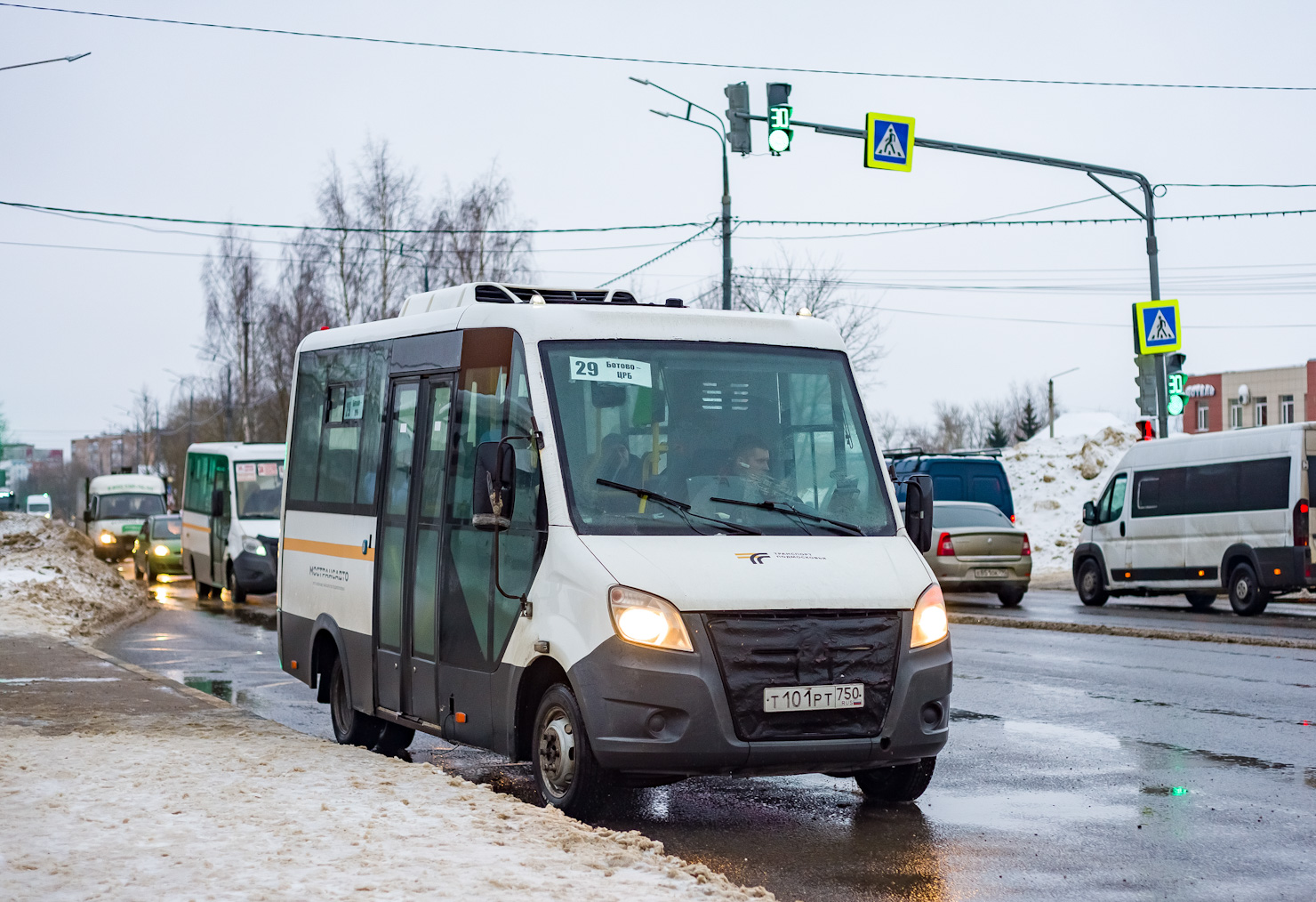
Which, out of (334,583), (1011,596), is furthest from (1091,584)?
(334,583)

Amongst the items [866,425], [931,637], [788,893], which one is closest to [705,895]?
[788,893]

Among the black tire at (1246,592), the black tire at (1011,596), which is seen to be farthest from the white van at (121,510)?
the black tire at (1246,592)

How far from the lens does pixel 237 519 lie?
2666 centimetres

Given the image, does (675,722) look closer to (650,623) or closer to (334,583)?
(650,623)

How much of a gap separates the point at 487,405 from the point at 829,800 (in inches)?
107

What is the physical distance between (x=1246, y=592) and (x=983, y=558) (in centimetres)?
391

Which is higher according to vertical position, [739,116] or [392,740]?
[739,116]

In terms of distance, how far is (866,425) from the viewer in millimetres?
8328

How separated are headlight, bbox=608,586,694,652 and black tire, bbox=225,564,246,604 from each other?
20337 mm

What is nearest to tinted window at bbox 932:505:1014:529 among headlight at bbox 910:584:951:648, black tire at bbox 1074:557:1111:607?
black tire at bbox 1074:557:1111:607

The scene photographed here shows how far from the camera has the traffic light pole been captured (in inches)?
816

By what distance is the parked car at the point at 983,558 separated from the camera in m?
24.0

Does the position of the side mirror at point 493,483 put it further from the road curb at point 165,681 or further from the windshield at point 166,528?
the windshield at point 166,528

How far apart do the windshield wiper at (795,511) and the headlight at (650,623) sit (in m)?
0.87
